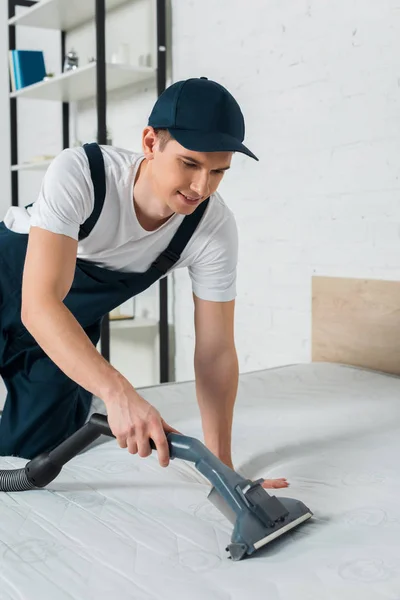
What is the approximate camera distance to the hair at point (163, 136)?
1.16 m

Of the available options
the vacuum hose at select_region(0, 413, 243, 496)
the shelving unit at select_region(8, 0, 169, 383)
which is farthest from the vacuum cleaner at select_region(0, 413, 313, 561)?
the shelving unit at select_region(8, 0, 169, 383)

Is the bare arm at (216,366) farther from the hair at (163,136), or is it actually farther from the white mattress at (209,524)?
the hair at (163,136)

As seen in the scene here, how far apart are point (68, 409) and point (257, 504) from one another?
71 cm

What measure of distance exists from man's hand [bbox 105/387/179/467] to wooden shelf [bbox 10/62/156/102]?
2038mm

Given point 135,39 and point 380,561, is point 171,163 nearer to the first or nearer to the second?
point 380,561

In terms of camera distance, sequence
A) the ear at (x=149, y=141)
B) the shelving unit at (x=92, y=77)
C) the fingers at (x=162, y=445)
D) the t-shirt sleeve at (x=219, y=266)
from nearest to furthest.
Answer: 1. the fingers at (x=162, y=445)
2. the ear at (x=149, y=141)
3. the t-shirt sleeve at (x=219, y=266)
4. the shelving unit at (x=92, y=77)

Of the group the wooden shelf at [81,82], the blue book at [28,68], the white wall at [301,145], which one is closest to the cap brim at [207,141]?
the white wall at [301,145]

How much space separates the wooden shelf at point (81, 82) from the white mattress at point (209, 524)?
170 centimetres

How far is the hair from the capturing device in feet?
3.81

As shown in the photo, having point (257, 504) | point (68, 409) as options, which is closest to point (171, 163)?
point (257, 504)

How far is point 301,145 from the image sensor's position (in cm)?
239

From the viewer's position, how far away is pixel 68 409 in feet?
5.11

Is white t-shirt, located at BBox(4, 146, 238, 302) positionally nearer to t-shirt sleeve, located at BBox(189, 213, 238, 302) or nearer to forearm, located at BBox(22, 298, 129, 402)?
t-shirt sleeve, located at BBox(189, 213, 238, 302)

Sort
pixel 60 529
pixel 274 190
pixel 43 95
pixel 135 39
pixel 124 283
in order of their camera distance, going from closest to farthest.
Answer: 1. pixel 60 529
2. pixel 124 283
3. pixel 274 190
4. pixel 135 39
5. pixel 43 95
